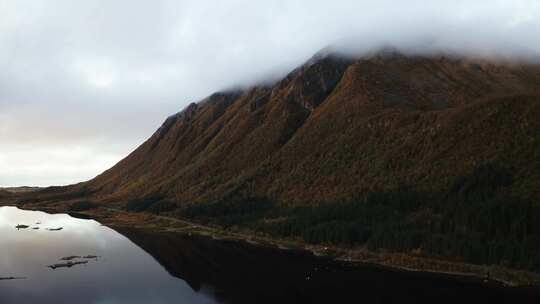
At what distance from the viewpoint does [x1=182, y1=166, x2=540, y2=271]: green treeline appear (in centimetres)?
10191

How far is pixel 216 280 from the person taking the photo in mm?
100875

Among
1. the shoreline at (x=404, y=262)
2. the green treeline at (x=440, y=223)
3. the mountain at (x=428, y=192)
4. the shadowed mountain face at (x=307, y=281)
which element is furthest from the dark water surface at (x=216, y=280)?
the mountain at (x=428, y=192)

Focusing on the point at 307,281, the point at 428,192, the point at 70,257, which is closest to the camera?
the point at 307,281

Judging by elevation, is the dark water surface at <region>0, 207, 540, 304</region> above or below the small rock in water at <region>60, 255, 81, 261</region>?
below

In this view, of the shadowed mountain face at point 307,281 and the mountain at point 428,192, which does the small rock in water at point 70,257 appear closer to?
the shadowed mountain face at point 307,281

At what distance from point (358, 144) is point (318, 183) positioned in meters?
23.8

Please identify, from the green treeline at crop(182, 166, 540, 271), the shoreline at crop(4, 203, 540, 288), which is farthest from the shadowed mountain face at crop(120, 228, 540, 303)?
the green treeline at crop(182, 166, 540, 271)

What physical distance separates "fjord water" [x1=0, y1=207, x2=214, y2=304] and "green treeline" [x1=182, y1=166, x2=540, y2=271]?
48151 mm

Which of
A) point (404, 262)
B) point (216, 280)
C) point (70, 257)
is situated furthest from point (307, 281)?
point (70, 257)

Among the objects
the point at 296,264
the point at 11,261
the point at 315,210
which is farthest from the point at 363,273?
the point at 11,261

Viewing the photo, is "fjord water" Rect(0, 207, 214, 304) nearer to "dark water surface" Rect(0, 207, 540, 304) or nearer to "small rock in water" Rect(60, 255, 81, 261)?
"dark water surface" Rect(0, 207, 540, 304)

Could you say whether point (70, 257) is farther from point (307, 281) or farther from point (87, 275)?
point (307, 281)

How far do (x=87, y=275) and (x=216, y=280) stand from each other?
3037 cm

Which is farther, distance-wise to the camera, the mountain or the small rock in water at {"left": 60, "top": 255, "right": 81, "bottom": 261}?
the small rock in water at {"left": 60, "top": 255, "right": 81, "bottom": 261}
